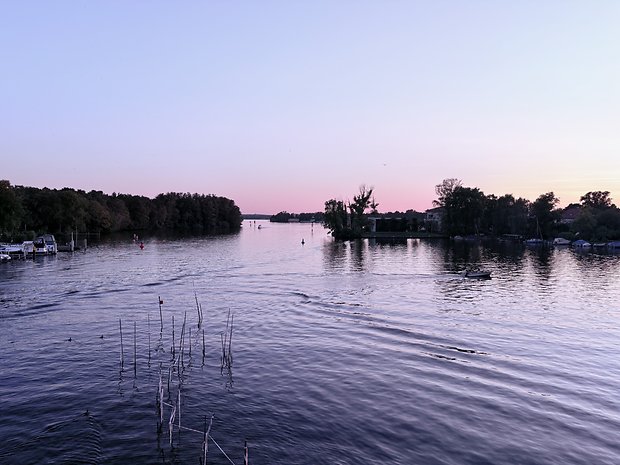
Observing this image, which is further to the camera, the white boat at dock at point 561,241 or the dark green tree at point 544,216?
the dark green tree at point 544,216

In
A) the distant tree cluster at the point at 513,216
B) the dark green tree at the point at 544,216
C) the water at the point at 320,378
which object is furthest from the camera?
the dark green tree at the point at 544,216

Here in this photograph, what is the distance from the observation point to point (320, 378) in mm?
23469

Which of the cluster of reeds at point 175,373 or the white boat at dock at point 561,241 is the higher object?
the cluster of reeds at point 175,373

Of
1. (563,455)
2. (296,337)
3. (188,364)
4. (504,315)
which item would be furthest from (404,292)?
(563,455)

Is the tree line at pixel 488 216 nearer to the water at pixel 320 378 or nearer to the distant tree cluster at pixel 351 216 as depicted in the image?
the distant tree cluster at pixel 351 216

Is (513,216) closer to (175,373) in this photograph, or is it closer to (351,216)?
(351,216)

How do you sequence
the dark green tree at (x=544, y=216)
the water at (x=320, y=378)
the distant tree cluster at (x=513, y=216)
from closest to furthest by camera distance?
the water at (x=320, y=378)
the distant tree cluster at (x=513, y=216)
the dark green tree at (x=544, y=216)

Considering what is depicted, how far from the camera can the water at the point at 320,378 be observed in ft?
53.5

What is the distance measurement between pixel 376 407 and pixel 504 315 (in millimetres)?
25589

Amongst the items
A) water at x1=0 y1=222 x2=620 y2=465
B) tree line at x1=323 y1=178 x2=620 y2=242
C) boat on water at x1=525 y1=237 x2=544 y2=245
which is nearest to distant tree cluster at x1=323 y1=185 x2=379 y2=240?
tree line at x1=323 y1=178 x2=620 y2=242

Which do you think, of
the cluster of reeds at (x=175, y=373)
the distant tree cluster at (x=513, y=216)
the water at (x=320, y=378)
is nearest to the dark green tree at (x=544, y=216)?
the distant tree cluster at (x=513, y=216)

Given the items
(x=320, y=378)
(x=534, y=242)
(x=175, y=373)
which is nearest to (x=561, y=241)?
(x=534, y=242)

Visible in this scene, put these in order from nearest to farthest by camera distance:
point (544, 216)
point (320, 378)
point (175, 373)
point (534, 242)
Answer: point (175, 373)
point (320, 378)
point (534, 242)
point (544, 216)

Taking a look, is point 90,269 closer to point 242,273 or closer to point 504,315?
point 242,273
